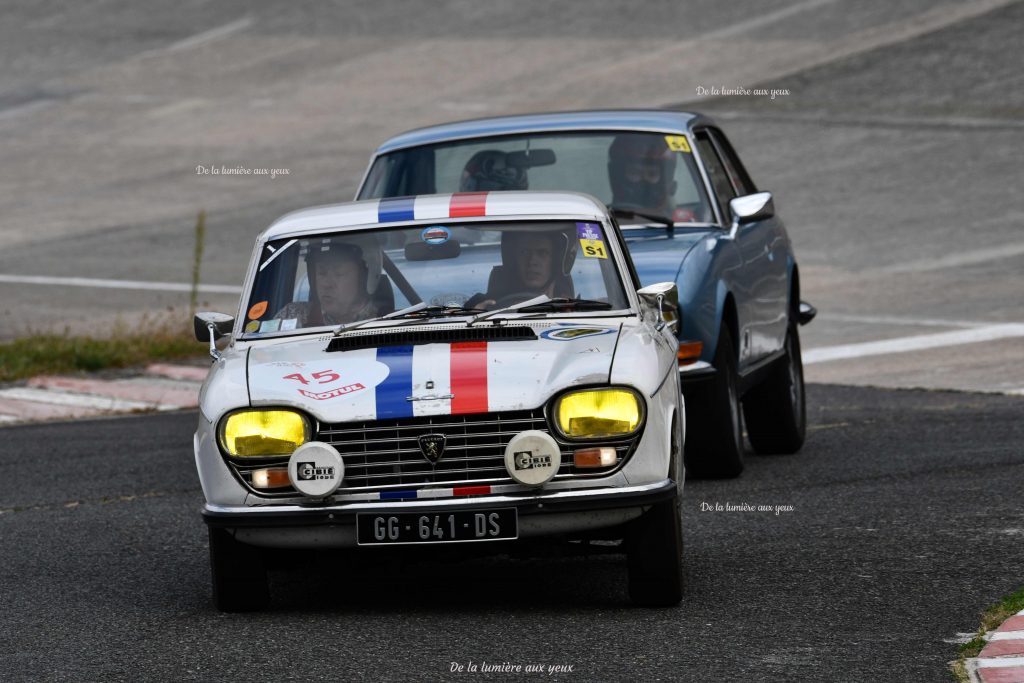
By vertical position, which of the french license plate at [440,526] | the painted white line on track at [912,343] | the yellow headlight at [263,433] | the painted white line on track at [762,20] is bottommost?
the painted white line on track at [912,343]

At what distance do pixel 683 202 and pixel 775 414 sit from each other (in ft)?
4.67

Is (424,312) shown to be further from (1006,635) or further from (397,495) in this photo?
(1006,635)

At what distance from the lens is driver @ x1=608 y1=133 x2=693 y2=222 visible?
10.6m

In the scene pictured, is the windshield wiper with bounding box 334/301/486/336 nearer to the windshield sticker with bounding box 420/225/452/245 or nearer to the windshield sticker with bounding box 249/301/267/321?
the windshield sticker with bounding box 420/225/452/245

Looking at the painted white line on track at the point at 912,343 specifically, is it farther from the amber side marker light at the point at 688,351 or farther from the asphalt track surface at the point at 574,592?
the amber side marker light at the point at 688,351

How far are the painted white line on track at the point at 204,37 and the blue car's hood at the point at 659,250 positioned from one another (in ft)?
105

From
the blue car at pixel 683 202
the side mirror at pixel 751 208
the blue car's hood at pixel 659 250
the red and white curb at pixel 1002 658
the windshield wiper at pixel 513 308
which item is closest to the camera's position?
the red and white curb at pixel 1002 658

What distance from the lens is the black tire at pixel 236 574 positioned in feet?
22.5

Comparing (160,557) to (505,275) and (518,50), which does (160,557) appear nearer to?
(505,275)

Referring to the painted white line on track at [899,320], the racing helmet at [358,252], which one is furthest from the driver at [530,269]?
the painted white line on track at [899,320]

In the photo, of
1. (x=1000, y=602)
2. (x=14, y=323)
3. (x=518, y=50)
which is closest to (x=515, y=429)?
(x=1000, y=602)

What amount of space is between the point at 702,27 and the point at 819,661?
31.5 meters

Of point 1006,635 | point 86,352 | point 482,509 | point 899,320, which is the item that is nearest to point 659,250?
point 482,509

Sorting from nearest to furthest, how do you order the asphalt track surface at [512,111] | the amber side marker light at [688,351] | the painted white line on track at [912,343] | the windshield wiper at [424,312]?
the windshield wiper at [424,312]
the amber side marker light at [688,351]
the painted white line on track at [912,343]
the asphalt track surface at [512,111]
